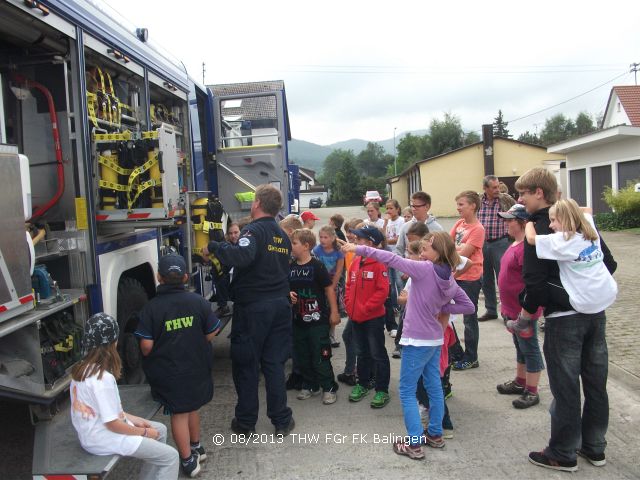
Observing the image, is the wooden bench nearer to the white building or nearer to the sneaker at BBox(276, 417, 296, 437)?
the sneaker at BBox(276, 417, 296, 437)

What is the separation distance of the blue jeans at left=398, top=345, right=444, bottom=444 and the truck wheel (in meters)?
2.00

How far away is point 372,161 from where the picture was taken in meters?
125

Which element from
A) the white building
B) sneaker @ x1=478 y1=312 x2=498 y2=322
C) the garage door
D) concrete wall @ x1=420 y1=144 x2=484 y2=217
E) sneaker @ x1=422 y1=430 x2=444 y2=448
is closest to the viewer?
sneaker @ x1=422 y1=430 x2=444 y2=448

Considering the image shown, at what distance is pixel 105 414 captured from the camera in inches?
105

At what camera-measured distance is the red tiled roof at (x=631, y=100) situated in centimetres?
2611

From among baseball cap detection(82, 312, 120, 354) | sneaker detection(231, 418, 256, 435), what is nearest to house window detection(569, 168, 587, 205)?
sneaker detection(231, 418, 256, 435)

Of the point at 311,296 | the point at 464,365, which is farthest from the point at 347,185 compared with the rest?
the point at 311,296

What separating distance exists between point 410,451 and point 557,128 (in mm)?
100061

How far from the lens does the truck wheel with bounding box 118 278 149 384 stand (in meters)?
3.99

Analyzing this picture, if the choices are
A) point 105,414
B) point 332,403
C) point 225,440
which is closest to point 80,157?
point 105,414

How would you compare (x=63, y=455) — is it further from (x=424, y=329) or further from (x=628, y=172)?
(x=628, y=172)

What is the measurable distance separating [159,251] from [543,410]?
11.1ft

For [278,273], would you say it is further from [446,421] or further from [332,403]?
[446,421]

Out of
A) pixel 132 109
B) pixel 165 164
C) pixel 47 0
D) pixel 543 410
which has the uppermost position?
pixel 47 0
